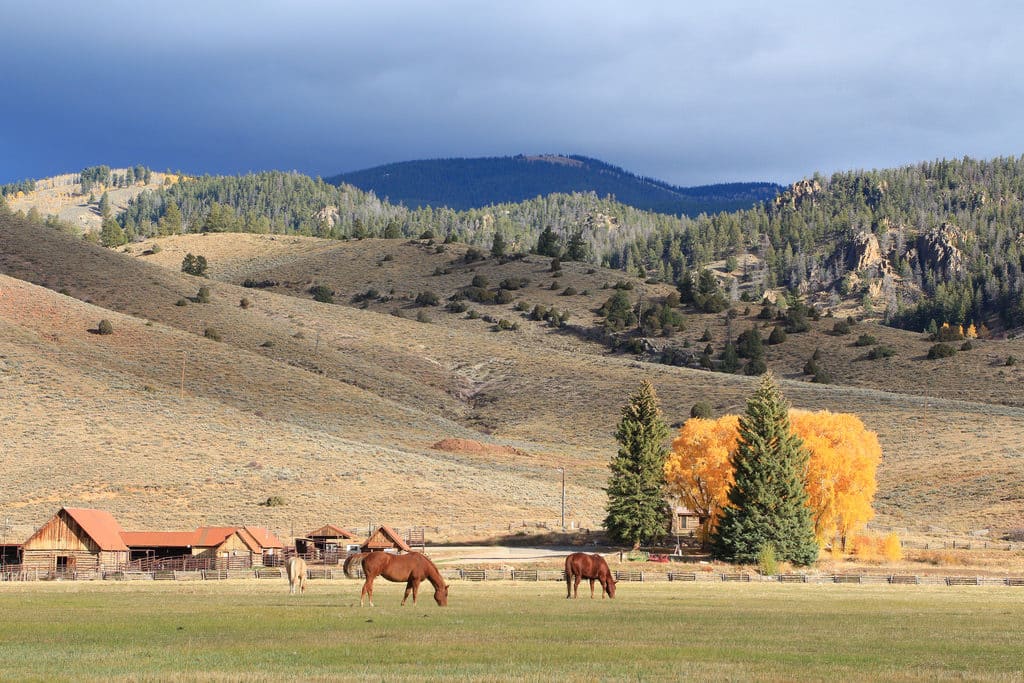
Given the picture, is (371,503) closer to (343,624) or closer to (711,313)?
(343,624)

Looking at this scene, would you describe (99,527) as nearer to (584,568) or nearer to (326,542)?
(326,542)

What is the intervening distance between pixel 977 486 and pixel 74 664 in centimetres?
7690

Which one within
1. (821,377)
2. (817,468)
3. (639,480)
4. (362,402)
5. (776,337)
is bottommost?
(639,480)

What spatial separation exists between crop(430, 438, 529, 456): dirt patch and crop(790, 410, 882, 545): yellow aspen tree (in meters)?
40.7

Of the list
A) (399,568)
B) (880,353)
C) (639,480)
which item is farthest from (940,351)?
(399,568)

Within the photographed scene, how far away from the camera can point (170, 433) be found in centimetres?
9031

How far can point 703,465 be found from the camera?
68.0 meters

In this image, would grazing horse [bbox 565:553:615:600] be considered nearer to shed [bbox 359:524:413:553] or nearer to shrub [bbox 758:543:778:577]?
shrub [bbox 758:543:778:577]

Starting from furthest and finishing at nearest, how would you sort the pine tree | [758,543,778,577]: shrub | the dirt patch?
the dirt patch
the pine tree
[758,543,778,577]: shrub

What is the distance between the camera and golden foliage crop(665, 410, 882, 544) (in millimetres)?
64812

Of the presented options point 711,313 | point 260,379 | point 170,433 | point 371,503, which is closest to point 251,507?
point 371,503

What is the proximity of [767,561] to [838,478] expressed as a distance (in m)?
13.9

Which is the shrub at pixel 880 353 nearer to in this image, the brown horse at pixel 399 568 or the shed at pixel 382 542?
the shed at pixel 382 542

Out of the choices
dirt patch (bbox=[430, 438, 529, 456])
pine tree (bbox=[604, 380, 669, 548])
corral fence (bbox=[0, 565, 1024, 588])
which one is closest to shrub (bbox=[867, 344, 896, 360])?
dirt patch (bbox=[430, 438, 529, 456])
